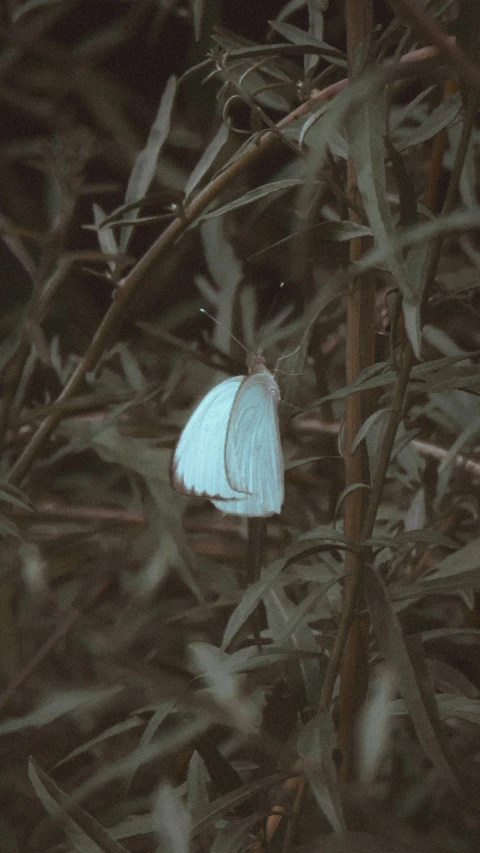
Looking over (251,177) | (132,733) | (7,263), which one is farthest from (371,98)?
(7,263)

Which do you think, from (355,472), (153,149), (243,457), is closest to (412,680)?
(355,472)

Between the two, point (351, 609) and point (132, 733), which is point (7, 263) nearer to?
point (132, 733)

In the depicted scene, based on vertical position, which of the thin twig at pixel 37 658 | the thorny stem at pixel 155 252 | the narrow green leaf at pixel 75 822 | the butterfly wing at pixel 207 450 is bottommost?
the thin twig at pixel 37 658

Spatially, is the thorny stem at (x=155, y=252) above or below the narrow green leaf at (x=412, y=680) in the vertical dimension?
above

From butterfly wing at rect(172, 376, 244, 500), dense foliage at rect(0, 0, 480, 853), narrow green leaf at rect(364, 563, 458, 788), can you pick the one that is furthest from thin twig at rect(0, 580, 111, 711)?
narrow green leaf at rect(364, 563, 458, 788)

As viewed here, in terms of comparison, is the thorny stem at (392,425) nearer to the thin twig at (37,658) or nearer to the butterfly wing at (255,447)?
the butterfly wing at (255,447)

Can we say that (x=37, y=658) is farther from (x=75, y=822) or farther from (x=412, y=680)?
(x=412, y=680)

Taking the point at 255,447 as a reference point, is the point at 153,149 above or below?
above

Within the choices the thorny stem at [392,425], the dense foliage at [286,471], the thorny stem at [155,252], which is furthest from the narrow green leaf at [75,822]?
the thorny stem at [155,252]
